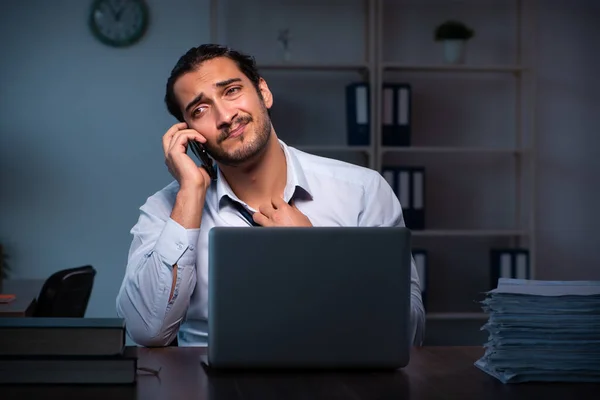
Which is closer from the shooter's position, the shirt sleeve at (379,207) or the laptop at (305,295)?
the laptop at (305,295)

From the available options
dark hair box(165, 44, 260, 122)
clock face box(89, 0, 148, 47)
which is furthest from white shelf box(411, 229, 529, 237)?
dark hair box(165, 44, 260, 122)

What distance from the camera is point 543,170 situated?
4578mm

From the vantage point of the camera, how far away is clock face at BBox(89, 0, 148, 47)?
439cm

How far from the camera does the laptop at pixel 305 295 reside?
4.13ft

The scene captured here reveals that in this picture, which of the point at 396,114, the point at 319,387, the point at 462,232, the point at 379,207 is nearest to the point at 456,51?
the point at 396,114

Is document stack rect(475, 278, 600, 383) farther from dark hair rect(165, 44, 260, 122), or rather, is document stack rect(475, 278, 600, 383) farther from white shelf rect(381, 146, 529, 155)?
Result: white shelf rect(381, 146, 529, 155)

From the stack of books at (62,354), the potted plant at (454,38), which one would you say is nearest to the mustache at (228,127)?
the stack of books at (62,354)

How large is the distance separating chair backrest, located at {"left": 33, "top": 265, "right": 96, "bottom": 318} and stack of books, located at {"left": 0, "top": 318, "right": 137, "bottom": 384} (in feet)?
5.43

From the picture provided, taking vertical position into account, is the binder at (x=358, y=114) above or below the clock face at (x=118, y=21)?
below

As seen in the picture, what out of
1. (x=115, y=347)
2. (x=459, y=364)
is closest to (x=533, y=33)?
(x=459, y=364)

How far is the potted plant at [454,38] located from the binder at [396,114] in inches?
13.9

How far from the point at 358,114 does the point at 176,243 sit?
2.39m

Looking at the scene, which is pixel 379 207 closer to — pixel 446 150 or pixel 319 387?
pixel 319 387

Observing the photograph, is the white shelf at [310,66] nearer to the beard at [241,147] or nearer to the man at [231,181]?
the man at [231,181]
